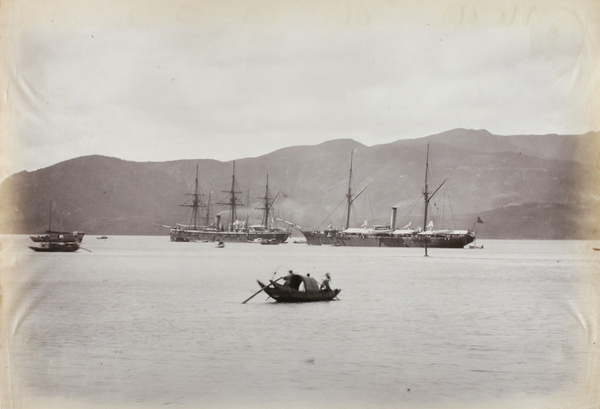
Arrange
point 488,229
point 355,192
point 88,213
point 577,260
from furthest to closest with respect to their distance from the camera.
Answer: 1. point 488,229
2. point 355,192
3. point 88,213
4. point 577,260

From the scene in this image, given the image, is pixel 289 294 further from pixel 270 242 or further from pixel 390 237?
pixel 270 242

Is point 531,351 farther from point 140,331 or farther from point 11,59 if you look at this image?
point 11,59

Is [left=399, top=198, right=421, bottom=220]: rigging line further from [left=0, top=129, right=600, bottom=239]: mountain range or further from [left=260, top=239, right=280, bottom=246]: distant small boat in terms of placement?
[left=260, top=239, right=280, bottom=246]: distant small boat

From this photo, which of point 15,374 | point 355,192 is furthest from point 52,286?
point 355,192

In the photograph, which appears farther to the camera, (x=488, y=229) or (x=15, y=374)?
(x=488, y=229)

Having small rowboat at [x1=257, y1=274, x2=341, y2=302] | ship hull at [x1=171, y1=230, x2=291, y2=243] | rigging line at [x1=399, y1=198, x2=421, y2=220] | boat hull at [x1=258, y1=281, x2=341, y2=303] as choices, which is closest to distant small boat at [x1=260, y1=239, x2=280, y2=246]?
ship hull at [x1=171, y1=230, x2=291, y2=243]

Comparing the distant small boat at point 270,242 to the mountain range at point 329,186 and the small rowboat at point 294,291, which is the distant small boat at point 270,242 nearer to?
the mountain range at point 329,186

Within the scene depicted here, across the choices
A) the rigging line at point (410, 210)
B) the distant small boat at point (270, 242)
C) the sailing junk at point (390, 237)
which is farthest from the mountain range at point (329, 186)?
the distant small boat at point (270, 242)
